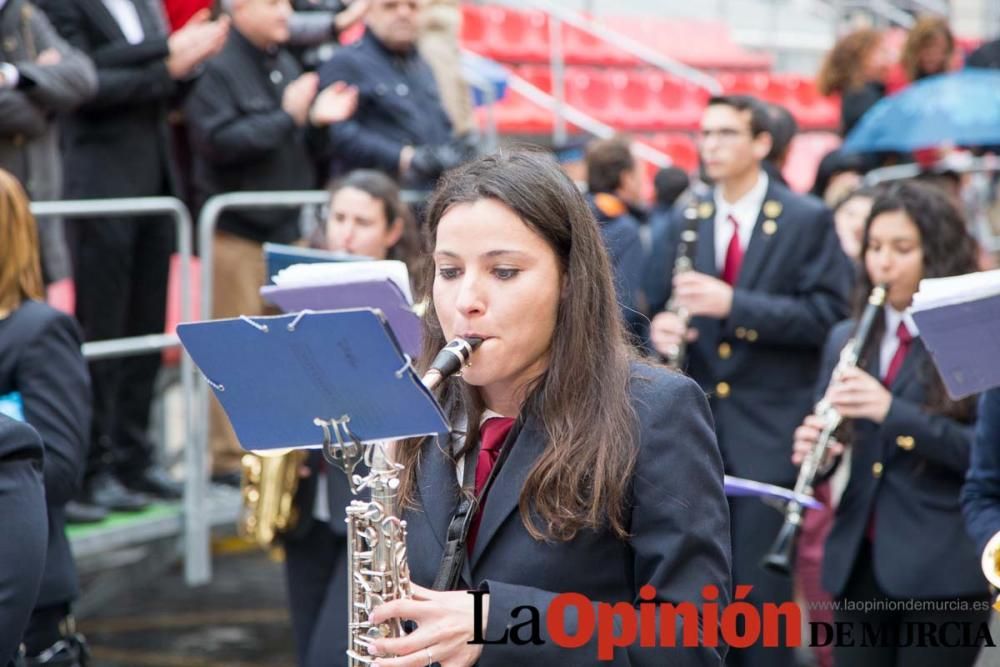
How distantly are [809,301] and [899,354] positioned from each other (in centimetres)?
102

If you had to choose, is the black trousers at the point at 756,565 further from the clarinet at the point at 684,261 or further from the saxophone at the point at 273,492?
the saxophone at the point at 273,492

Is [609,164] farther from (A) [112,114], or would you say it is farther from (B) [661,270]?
(A) [112,114]

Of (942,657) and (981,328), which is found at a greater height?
(981,328)

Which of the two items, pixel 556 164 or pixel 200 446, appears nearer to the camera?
pixel 556 164

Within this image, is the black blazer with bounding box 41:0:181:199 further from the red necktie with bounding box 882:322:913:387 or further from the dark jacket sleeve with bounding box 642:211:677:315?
the red necktie with bounding box 882:322:913:387

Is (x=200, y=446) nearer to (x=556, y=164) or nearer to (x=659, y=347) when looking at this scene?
(x=659, y=347)

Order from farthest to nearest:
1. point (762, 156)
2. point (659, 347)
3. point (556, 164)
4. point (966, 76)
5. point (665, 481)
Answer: point (966, 76), point (762, 156), point (659, 347), point (556, 164), point (665, 481)

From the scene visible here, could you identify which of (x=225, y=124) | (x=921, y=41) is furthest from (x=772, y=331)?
(x=921, y=41)

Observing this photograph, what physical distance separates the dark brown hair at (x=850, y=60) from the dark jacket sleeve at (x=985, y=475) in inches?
264

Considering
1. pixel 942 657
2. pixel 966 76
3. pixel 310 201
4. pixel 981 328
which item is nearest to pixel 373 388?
pixel 981 328

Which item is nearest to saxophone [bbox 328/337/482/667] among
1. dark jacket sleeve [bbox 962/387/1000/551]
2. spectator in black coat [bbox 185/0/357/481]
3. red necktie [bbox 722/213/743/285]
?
dark jacket sleeve [bbox 962/387/1000/551]

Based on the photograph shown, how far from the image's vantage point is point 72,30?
6289 mm

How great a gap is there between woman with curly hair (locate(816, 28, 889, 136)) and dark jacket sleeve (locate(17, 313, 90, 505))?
7.18 meters

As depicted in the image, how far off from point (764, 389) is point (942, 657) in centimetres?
164
